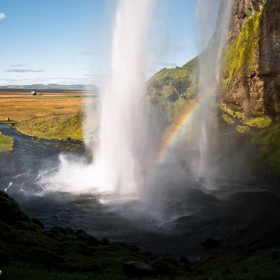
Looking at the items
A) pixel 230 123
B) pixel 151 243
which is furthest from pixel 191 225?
pixel 230 123

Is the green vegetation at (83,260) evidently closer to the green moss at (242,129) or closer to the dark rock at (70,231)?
the dark rock at (70,231)

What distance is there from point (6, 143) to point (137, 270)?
71696 millimetres

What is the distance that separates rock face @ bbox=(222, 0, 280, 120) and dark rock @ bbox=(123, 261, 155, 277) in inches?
2107

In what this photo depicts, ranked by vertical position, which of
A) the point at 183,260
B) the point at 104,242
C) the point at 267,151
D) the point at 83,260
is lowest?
the point at 183,260

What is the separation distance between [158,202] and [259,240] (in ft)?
46.4

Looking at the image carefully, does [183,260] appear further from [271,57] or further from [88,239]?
[271,57]

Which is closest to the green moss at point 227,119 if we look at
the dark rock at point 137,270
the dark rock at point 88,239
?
the dark rock at point 88,239

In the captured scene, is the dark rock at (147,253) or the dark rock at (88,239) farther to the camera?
the dark rock at (88,239)

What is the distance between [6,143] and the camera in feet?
277

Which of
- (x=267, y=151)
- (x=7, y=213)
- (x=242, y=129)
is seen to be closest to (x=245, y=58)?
(x=242, y=129)

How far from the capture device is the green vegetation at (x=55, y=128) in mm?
99156

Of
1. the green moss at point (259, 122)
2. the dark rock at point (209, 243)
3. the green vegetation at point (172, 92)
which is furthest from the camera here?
the green vegetation at point (172, 92)

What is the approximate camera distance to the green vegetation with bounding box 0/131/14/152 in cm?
7747

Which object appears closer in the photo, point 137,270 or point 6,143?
point 137,270
